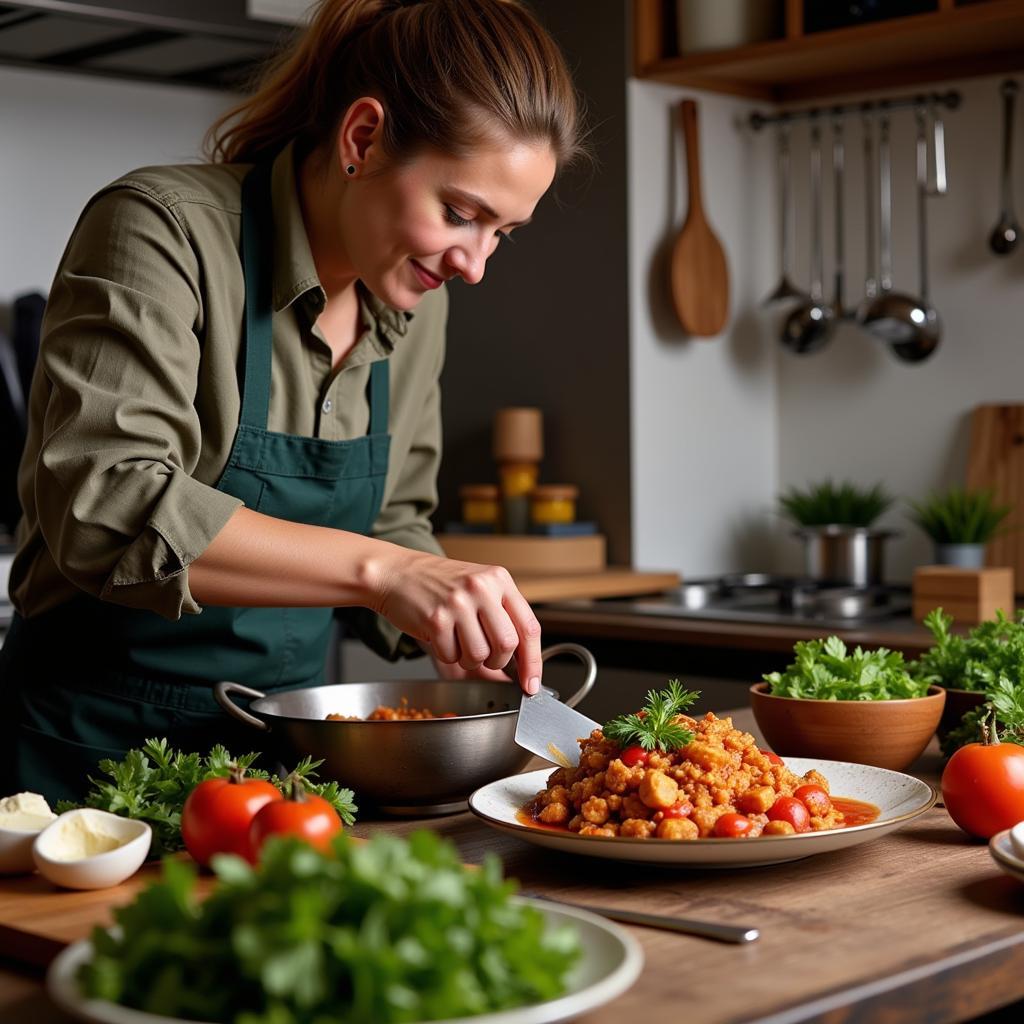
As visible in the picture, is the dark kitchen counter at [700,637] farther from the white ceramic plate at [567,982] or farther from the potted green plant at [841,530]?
the white ceramic plate at [567,982]

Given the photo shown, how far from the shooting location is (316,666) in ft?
5.99

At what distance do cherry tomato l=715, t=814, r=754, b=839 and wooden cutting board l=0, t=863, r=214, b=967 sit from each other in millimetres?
371

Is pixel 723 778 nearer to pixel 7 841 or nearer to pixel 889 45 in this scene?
pixel 7 841

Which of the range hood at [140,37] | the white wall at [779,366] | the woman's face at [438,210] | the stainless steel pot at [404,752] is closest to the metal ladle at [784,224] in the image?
the white wall at [779,366]

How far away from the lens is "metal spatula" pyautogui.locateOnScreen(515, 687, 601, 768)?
135 cm

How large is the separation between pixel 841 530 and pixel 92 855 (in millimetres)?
2248

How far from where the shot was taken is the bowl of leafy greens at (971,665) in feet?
4.95

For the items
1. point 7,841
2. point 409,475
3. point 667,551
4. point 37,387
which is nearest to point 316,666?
point 409,475

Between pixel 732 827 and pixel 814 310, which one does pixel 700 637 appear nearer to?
pixel 814 310

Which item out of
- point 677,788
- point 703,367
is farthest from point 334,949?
point 703,367

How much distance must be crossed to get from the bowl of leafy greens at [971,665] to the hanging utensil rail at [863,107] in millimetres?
1807

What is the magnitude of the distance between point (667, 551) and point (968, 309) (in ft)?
2.63

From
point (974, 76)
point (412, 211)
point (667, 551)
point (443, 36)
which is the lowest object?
point (667, 551)

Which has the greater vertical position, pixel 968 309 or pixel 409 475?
pixel 968 309
